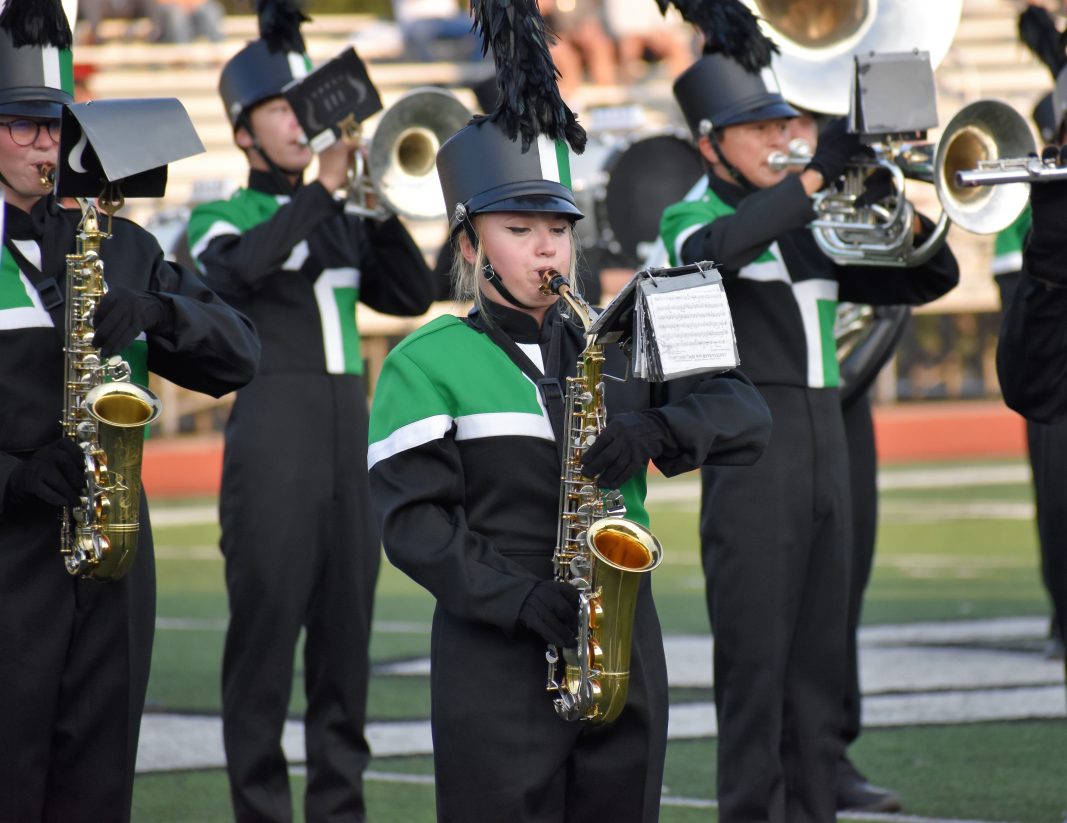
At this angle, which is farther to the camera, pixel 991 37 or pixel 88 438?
pixel 991 37

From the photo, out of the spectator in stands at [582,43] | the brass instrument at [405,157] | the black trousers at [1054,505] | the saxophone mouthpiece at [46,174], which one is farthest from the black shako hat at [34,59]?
the spectator in stands at [582,43]

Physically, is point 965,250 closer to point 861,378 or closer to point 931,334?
point 931,334

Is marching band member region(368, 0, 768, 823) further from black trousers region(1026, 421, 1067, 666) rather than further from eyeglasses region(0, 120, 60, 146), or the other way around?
black trousers region(1026, 421, 1067, 666)

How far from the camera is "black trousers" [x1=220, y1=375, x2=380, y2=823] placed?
500 cm

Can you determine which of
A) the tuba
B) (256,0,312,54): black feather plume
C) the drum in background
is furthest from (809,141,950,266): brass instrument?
the drum in background

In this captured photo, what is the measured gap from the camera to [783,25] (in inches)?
216

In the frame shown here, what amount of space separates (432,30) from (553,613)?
2079 cm

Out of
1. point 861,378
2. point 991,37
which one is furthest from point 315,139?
point 991,37

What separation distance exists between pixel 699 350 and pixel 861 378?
3086mm

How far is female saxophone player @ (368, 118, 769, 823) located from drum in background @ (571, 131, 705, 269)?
4446 mm

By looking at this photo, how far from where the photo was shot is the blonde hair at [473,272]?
11.2ft

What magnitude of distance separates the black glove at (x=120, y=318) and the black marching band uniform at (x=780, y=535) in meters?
1.57

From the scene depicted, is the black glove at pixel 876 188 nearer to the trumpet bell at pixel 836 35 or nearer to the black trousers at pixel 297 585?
the trumpet bell at pixel 836 35

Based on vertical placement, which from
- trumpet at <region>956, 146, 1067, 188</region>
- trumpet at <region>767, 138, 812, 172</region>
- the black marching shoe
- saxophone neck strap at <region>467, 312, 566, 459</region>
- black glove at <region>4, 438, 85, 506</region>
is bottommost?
the black marching shoe
